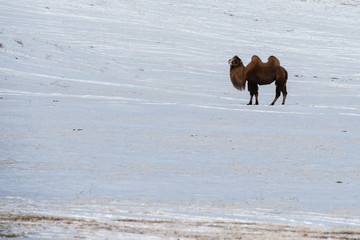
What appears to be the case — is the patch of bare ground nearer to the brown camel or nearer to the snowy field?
the snowy field

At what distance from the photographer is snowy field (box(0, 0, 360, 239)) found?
583 centimetres

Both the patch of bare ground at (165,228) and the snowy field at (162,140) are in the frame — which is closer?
the patch of bare ground at (165,228)

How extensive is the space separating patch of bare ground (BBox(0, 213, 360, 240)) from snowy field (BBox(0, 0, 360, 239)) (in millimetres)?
16

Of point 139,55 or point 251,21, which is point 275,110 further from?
point 251,21

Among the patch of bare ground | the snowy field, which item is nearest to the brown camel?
the snowy field

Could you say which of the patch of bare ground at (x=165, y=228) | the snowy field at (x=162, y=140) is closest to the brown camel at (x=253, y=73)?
the snowy field at (x=162, y=140)

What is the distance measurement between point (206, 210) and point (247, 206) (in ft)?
1.60

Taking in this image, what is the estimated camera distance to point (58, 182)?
729 cm

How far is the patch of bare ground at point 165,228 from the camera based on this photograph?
16.8ft

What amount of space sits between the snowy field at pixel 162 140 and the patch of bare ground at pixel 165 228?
0.02 metres

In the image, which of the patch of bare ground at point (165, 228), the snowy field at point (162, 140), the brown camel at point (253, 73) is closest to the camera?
the patch of bare ground at point (165, 228)

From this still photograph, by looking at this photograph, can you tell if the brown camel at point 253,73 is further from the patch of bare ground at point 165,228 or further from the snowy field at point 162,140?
the patch of bare ground at point 165,228

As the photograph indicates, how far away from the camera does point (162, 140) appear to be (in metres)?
10.5

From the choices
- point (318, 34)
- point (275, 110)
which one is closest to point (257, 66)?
point (275, 110)
